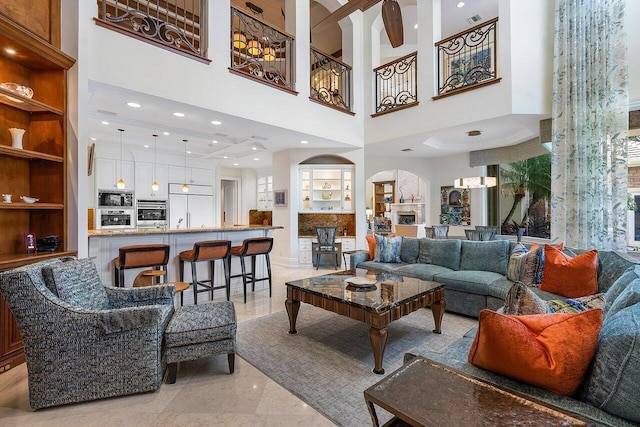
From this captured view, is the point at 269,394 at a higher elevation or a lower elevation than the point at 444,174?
lower

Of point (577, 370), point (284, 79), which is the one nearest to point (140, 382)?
point (577, 370)

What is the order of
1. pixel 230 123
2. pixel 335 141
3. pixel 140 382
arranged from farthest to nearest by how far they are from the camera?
pixel 335 141, pixel 230 123, pixel 140 382

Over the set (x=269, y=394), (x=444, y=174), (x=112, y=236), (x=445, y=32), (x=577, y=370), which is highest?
(x=445, y=32)

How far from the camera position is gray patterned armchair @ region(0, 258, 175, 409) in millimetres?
1873

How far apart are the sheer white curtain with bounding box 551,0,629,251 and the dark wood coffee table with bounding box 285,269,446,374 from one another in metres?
2.67

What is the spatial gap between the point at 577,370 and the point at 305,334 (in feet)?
7.84

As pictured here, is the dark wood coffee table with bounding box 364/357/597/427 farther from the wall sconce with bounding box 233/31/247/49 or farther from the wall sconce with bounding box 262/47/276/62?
the wall sconce with bounding box 262/47/276/62

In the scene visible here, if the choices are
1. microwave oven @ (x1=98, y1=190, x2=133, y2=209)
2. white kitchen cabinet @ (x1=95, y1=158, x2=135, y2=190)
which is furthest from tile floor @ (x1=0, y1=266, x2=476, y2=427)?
white kitchen cabinet @ (x1=95, y1=158, x2=135, y2=190)

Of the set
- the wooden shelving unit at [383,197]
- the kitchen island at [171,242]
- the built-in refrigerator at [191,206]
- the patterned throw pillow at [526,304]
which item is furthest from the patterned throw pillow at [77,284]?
the wooden shelving unit at [383,197]

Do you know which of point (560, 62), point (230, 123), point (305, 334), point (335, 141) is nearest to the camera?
point (305, 334)

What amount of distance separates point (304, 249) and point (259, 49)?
403 centimetres

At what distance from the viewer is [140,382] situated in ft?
6.83

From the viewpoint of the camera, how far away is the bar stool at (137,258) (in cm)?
335

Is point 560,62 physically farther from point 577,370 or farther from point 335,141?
point 577,370
